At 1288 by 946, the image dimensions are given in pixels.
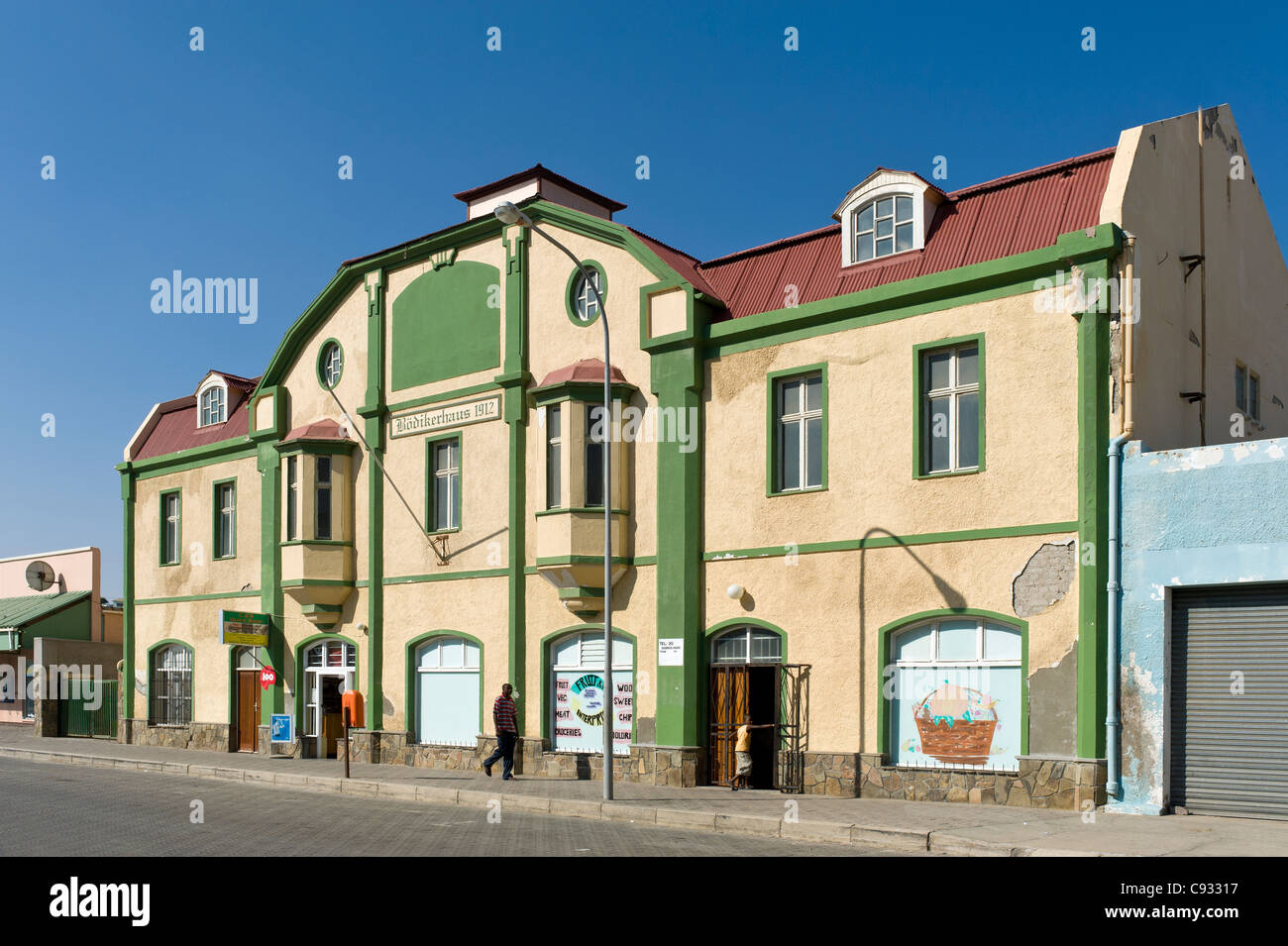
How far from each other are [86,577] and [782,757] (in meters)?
30.4

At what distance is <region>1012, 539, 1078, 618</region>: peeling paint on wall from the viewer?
→ 16.2 m

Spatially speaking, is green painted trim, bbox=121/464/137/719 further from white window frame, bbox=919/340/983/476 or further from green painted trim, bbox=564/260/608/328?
white window frame, bbox=919/340/983/476

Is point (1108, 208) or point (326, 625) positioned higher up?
point (1108, 208)

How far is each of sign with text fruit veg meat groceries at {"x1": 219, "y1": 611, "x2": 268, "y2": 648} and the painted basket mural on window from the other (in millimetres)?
15633

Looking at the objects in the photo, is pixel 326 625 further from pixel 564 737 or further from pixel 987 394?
pixel 987 394

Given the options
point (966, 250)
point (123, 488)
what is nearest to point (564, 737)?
point (966, 250)

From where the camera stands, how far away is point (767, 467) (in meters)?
19.5

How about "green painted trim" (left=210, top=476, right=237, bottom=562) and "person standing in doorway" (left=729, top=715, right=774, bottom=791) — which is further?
"green painted trim" (left=210, top=476, right=237, bottom=562)

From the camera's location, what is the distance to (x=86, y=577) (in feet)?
133

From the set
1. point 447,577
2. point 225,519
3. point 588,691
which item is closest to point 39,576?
point 225,519

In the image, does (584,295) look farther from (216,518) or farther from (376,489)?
(216,518)

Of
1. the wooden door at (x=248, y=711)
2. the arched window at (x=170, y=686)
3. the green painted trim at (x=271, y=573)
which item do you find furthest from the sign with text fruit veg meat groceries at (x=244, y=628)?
the arched window at (x=170, y=686)

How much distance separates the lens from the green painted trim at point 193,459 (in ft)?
97.0

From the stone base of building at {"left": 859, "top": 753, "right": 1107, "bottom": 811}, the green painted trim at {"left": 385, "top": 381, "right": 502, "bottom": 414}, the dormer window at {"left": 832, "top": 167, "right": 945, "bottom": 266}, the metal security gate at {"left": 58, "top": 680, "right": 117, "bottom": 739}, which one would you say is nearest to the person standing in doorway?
the stone base of building at {"left": 859, "top": 753, "right": 1107, "bottom": 811}
